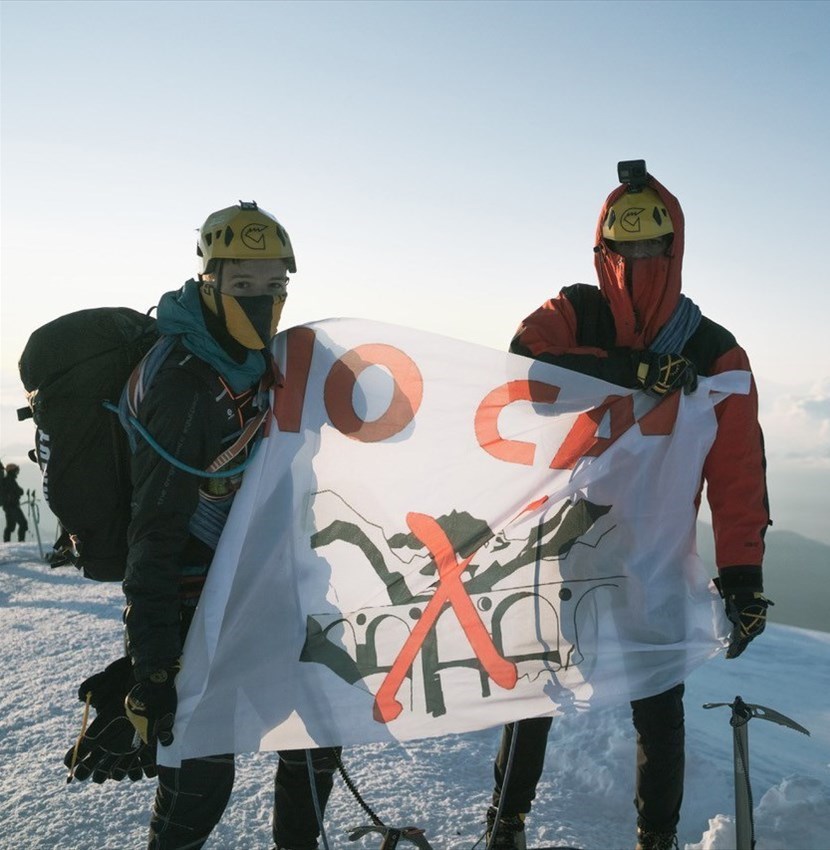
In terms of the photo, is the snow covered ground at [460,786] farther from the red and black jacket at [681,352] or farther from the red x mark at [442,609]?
the red and black jacket at [681,352]

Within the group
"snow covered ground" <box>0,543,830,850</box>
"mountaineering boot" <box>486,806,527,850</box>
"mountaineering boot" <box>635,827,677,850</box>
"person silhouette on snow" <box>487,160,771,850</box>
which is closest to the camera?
"person silhouette on snow" <box>487,160,771,850</box>

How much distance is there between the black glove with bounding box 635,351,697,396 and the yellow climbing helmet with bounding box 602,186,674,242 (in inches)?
19.6

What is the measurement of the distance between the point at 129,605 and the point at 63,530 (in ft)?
1.86

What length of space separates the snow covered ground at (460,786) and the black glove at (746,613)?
3.67ft

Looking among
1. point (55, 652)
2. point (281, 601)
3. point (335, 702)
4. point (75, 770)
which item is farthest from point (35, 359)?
point (55, 652)

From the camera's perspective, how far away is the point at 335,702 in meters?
2.76

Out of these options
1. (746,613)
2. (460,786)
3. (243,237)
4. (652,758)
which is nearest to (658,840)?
(652,758)

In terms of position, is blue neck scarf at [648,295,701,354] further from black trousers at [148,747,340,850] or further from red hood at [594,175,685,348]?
black trousers at [148,747,340,850]

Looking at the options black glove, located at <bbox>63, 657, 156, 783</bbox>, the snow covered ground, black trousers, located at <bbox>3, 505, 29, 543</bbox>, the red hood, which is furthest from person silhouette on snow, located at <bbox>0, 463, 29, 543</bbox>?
the red hood

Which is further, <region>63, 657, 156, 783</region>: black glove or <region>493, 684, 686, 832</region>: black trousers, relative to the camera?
<region>493, 684, 686, 832</region>: black trousers

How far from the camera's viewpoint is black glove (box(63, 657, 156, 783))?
257 centimetres

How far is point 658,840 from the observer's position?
10.1 ft

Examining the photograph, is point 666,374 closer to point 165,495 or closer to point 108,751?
point 165,495

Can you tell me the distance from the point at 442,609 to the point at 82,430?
1.44 metres
